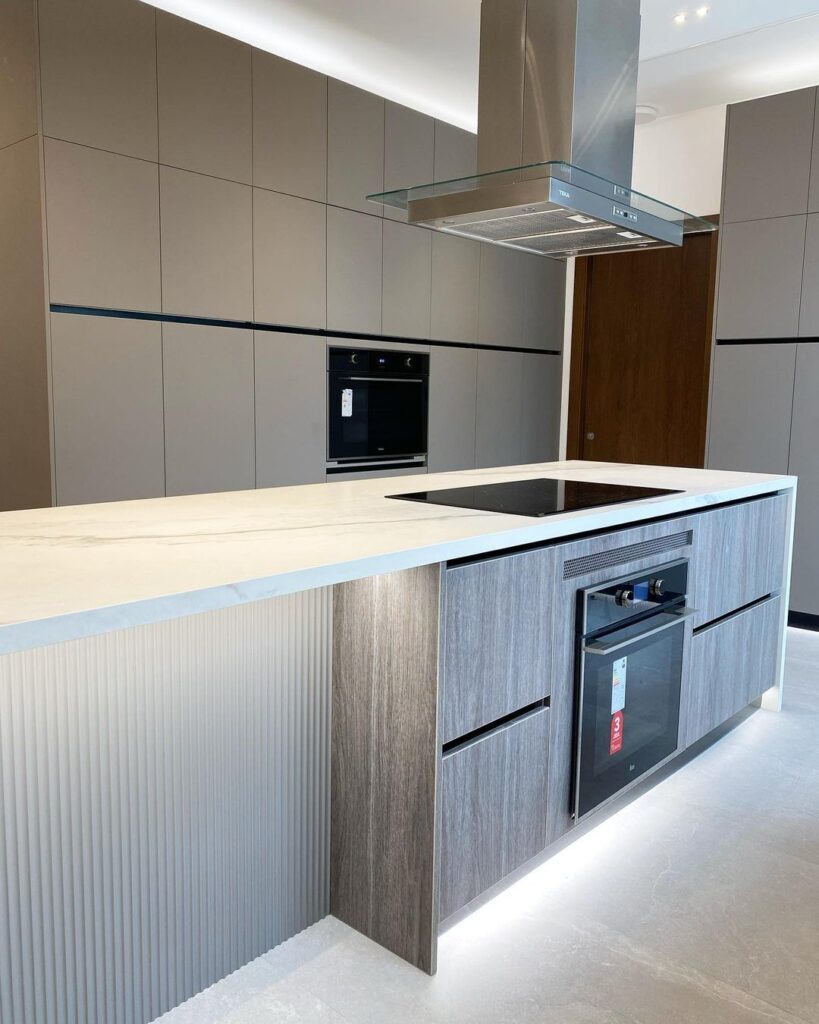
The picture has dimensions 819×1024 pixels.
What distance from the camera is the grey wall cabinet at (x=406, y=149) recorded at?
4.22 metres

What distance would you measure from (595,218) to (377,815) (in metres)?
1.69

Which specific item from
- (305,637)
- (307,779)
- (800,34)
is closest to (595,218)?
(305,637)

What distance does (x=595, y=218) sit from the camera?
2.39 m

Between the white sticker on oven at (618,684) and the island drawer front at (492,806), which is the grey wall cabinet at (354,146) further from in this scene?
the island drawer front at (492,806)

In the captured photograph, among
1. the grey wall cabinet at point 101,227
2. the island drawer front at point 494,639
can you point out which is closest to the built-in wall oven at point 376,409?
the grey wall cabinet at point 101,227

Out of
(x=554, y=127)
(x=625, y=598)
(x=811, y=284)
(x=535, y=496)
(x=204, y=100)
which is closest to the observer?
(x=625, y=598)

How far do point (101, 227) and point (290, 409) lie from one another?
1120 mm

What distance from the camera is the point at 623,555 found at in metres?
2.09

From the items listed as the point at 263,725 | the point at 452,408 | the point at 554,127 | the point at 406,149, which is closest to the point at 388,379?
the point at 452,408

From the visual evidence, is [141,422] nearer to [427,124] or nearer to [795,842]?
[427,124]

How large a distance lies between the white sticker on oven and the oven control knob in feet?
0.43

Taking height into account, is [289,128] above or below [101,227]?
above

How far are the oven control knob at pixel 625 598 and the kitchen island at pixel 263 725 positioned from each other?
0.05 meters

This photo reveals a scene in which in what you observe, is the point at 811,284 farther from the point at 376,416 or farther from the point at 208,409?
the point at 208,409
